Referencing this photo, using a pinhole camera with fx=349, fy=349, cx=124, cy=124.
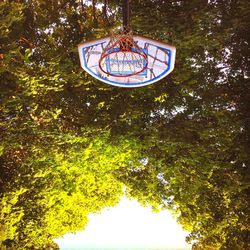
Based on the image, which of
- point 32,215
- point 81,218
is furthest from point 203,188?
point 81,218

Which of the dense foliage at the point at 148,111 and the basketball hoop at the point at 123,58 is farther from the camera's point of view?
the dense foliage at the point at 148,111

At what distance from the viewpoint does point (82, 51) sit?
6715 millimetres

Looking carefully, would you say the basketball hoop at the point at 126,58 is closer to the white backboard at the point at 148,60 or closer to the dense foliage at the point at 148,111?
→ the white backboard at the point at 148,60

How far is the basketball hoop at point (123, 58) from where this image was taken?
6449 millimetres

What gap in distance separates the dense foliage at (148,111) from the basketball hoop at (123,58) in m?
5.02

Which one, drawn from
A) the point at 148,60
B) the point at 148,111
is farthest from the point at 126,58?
the point at 148,111

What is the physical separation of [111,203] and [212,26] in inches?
795

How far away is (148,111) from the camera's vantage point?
589 inches

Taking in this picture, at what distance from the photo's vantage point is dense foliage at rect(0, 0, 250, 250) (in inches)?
496

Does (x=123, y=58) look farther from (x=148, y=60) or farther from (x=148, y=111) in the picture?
(x=148, y=111)

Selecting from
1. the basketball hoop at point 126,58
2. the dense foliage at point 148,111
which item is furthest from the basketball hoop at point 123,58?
the dense foliage at point 148,111

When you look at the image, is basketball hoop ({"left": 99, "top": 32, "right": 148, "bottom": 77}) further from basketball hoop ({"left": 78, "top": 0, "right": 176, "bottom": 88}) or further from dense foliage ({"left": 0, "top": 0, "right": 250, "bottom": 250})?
dense foliage ({"left": 0, "top": 0, "right": 250, "bottom": 250})

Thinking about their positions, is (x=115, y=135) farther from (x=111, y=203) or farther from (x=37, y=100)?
(x=111, y=203)

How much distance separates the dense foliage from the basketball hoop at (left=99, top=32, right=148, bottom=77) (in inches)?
198
